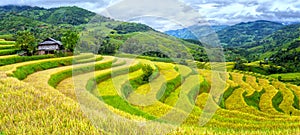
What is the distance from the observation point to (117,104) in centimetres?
1218

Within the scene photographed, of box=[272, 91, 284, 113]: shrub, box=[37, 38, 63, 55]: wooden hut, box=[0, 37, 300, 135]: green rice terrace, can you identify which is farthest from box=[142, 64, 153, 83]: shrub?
box=[37, 38, 63, 55]: wooden hut

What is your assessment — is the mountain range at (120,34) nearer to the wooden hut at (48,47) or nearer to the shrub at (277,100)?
the wooden hut at (48,47)

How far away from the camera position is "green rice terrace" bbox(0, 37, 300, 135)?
214 inches

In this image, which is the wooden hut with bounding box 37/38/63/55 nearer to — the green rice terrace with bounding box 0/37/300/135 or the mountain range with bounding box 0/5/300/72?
the mountain range with bounding box 0/5/300/72

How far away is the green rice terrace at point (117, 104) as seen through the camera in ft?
17.8

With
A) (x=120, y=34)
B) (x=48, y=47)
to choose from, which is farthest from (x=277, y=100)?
(x=120, y=34)

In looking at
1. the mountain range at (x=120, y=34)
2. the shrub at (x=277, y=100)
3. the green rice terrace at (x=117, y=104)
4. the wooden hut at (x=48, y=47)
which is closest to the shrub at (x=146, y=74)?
the green rice terrace at (x=117, y=104)

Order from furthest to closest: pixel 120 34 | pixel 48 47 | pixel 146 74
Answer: pixel 120 34 → pixel 48 47 → pixel 146 74

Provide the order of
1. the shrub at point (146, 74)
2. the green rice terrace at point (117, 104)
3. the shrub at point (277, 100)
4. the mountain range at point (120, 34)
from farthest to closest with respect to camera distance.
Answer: the shrub at point (277, 100), the shrub at point (146, 74), the mountain range at point (120, 34), the green rice terrace at point (117, 104)

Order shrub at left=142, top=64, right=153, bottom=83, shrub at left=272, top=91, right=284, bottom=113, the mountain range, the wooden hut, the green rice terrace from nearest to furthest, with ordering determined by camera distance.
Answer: the green rice terrace
the mountain range
shrub at left=142, top=64, right=153, bottom=83
shrub at left=272, top=91, right=284, bottom=113
the wooden hut

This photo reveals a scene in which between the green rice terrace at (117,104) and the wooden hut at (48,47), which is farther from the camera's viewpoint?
the wooden hut at (48,47)

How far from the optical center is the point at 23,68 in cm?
1848

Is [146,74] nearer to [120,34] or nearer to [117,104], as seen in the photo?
[117,104]

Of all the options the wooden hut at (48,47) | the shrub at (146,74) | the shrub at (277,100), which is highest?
the wooden hut at (48,47)
